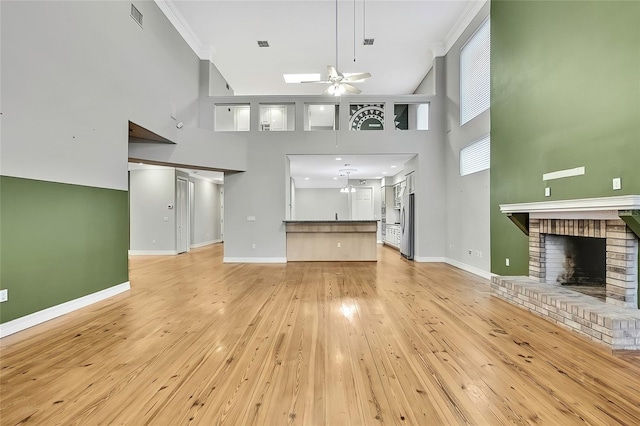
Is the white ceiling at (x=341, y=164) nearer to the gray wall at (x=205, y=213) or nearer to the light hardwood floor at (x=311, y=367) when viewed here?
the gray wall at (x=205, y=213)

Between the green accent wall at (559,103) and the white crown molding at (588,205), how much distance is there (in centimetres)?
27

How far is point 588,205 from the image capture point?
273cm

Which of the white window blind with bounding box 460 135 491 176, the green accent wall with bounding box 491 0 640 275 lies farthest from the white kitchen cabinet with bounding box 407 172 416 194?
the green accent wall with bounding box 491 0 640 275

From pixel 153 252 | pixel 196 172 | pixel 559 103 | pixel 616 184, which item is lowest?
pixel 153 252

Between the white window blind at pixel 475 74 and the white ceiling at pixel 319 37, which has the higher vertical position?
the white ceiling at pixel 319 37

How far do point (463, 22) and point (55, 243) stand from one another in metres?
7.93

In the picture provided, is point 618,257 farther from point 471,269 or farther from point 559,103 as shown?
point 471,269

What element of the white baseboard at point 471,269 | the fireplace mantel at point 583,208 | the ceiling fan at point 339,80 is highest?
the ceiling fan at point 339,80

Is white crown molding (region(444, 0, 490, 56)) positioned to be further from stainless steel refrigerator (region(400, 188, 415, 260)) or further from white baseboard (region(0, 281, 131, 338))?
white baseboard (region(0, 281, 131, 338))

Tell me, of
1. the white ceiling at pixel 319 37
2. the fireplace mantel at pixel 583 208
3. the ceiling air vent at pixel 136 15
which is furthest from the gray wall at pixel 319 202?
the fireplace mantel at pixel 583 208

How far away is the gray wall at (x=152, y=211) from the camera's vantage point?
29.0ft

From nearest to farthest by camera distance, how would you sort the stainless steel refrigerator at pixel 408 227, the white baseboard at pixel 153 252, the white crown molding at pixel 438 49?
the white crown molding at pixel 438 49 → the stainless steel refrigerator at pixel 408 227 → the white baseboard at pixel 153 252

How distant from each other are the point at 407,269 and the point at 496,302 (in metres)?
2.48

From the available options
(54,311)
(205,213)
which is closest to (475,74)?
(54,311)
